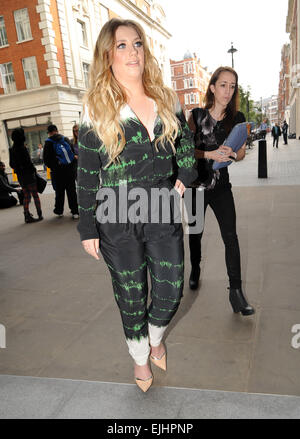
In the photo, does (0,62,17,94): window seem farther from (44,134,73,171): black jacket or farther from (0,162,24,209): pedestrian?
(44,134,73,171): black jacket

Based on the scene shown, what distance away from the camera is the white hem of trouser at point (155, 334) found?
200 cm

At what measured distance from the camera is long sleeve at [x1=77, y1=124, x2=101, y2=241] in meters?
1.69

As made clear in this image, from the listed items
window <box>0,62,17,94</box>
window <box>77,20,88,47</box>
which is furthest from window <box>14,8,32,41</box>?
window <box>77,20,88,47</box>

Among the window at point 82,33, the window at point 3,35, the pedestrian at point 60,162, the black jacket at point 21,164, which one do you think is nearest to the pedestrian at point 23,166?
the black jacket at point 21,164

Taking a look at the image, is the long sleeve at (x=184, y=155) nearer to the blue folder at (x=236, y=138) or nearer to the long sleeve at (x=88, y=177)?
the long sleeve at (x=88, y=177)

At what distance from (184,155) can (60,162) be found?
17.2ft

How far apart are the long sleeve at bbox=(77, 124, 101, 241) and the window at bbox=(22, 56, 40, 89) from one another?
77.0 ft

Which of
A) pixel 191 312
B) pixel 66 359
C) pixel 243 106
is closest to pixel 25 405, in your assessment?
pixel 66 359

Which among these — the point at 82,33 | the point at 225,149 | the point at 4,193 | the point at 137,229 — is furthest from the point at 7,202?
the point at 82,33

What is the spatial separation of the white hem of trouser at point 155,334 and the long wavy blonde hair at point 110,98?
1022mm

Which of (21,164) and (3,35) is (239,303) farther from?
(3,35)

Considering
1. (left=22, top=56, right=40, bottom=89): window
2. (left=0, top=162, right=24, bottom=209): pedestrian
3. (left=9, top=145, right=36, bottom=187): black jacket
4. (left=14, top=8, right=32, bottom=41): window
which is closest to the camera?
(left=9, top=145, right=36, bottom=187): black jacket

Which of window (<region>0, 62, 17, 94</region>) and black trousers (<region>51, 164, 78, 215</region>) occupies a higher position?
window (<region>0, 62, 17, 94</region>)

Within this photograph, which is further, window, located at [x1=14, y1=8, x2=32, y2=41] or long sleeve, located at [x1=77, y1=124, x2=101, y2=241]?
window, located at [x1=14, y1=8, x2=32, y2=41]
